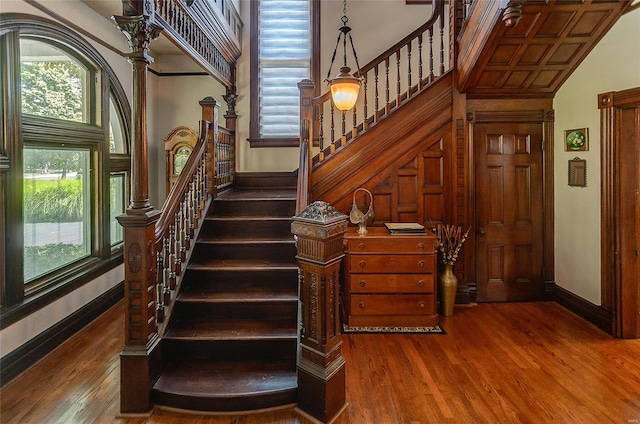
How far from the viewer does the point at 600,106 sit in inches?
139

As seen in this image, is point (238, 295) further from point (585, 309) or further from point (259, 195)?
point (585, 309)

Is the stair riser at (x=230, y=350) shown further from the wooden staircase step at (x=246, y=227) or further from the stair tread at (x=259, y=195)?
the stair tread at (x=259, y=195)

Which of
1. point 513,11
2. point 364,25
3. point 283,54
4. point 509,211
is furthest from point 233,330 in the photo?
point 364,25

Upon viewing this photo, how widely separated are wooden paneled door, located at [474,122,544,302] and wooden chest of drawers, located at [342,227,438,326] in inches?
40.1

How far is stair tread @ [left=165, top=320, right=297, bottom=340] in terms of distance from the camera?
277 cm

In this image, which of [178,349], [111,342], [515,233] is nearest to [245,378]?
[178,349]

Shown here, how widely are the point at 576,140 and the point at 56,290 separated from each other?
5227mm

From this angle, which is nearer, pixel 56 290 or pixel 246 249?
pixel 56 290

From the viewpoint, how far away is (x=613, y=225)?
11.4ft

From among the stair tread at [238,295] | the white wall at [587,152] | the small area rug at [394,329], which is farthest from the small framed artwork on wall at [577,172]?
the stair tread at [238,295]

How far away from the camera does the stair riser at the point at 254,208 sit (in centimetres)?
402

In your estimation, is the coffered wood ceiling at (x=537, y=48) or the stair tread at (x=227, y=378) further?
the coffered wood ceiling at (x=537, y=48)

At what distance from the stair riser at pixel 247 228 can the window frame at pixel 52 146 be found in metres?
1.33

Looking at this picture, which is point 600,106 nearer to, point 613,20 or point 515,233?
point 613,20
